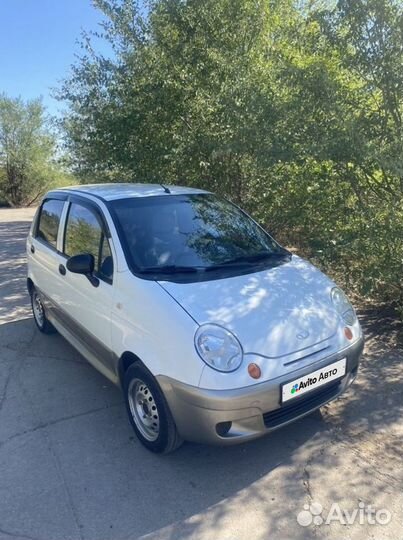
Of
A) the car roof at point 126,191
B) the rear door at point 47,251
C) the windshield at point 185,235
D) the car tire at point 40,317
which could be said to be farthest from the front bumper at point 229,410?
the car tire at point 40,317

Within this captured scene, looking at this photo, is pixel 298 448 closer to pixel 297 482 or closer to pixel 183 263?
pixel 297 482

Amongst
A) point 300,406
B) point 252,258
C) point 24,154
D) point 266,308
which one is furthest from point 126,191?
point 24,154

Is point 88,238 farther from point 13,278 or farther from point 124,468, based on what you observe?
point 13,278

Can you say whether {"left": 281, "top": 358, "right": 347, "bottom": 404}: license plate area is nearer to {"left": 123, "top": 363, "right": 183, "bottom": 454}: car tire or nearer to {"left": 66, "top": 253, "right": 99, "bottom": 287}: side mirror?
{"left": 123, "top": 363, "right": 183, "bottom": 454}: car tire

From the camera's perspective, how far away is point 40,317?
5.04 meters

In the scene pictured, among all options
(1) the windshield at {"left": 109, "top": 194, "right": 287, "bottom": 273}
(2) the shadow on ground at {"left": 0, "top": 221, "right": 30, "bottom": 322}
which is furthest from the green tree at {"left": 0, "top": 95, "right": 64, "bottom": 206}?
(1) the windshield at {"left": 109, "top": 194, "right": 287, "bottom": 273}

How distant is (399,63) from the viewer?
4.01m

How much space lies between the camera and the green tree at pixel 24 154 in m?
24.2

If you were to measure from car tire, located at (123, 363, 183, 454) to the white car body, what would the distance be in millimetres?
96

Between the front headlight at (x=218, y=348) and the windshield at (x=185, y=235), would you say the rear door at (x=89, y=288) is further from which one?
the front headlight at (x=218, y=348)

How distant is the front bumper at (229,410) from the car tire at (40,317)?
278cm

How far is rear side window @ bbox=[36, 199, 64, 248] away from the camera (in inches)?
170

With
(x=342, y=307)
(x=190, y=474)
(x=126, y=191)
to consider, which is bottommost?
(x=190, y=474)

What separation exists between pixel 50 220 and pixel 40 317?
1236 mm
